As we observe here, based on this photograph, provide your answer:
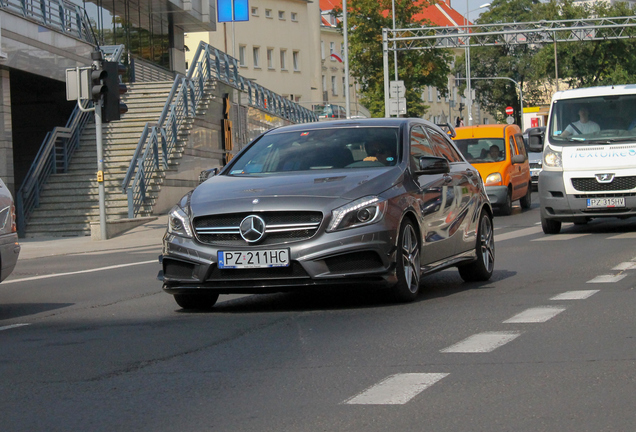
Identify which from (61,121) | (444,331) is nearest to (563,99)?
(444,331)

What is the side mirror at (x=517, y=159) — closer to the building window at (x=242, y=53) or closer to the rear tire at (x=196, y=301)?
the rear tire at (x=196, y=301)

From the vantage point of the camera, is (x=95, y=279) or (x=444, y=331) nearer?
(x=444, y=331)

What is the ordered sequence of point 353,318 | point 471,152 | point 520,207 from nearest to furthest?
point 353,318 → point 471,152 → point 520,207

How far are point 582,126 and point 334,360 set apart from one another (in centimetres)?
1208

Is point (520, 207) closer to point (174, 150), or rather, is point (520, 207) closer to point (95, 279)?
point (174, 150)

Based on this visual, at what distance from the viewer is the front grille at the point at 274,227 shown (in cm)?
840

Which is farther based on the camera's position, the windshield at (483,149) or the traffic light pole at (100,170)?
the windshield at (483,149)

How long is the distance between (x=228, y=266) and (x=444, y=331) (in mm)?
1877

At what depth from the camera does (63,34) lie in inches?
1208

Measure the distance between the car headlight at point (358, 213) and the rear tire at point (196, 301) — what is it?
141cm

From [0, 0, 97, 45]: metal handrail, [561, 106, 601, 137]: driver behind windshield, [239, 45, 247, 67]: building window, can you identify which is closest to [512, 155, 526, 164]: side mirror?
[561, 106, 601, 137]: driver behind windshield

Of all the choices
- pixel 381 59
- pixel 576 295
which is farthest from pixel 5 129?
pixel 381 59

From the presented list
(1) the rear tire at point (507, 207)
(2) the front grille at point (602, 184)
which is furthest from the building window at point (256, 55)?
(2) the front grille at point (602, 184)

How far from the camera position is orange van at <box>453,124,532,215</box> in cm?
2495
